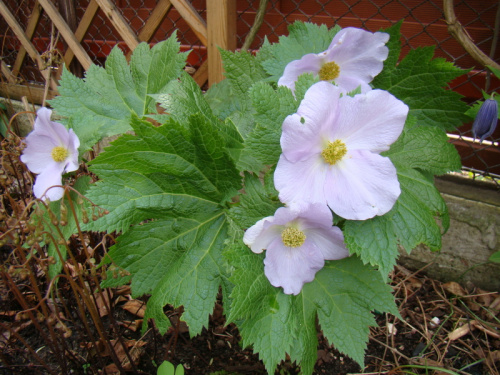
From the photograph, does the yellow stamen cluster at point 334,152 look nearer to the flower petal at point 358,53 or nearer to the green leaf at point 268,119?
the green leaf at point 268,119

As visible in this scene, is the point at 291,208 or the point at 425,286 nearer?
the point at 291,208

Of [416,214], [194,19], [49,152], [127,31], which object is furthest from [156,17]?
[416,214]

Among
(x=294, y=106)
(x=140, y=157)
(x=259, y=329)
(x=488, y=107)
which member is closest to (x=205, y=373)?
(x=259, y=329)

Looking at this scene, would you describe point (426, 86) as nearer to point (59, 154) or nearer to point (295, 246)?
point (295, 246)

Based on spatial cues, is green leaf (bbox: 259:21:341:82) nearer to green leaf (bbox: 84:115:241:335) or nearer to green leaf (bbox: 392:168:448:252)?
green leaf (bbox: 84:115:241:335)

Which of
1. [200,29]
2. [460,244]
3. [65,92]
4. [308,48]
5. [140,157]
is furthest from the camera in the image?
[200,29]

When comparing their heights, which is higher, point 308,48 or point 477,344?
point 308,48

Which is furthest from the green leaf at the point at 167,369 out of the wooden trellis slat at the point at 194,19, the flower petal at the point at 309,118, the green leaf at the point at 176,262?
the wooden trellis slat at the point at 194,19

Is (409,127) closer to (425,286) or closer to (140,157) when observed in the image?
(140,157)
